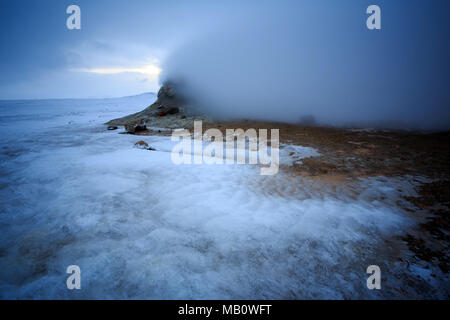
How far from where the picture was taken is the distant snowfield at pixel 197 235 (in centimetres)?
159

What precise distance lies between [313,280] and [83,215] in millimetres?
2781

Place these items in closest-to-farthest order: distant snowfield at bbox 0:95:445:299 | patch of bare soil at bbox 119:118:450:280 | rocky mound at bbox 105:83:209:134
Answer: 1. distant snowfield at bbox 0:95:445:299
2. patch of bare soil at bbox 119:118:450:280
3. rocky mound at bbox 105:83:209:134

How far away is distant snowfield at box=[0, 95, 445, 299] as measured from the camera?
1593 mm

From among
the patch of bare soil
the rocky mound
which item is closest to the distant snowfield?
the patch of bare soil

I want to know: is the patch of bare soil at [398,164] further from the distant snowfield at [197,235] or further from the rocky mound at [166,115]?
the rocky mound at [166,115]

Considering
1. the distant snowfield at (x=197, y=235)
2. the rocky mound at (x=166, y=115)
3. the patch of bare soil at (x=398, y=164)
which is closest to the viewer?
the distant snowfield at (x=197, y=235)

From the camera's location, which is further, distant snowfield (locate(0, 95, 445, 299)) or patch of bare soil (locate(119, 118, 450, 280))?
patch of bare soil (locate(119, 118, 450, 280))

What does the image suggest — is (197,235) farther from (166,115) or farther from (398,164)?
(166,115)

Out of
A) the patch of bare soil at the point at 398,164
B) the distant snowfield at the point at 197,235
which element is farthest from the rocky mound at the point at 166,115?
the distant snowfield at the point at 197,235

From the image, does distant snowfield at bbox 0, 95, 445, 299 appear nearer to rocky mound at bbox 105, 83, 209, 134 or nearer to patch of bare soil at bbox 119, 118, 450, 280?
patch of bare soil at bbox 119, 118, 450, 280

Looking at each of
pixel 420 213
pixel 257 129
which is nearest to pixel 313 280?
pixel 420 213

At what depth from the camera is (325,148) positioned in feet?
18.9

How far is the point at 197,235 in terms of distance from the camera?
86.5 inches
